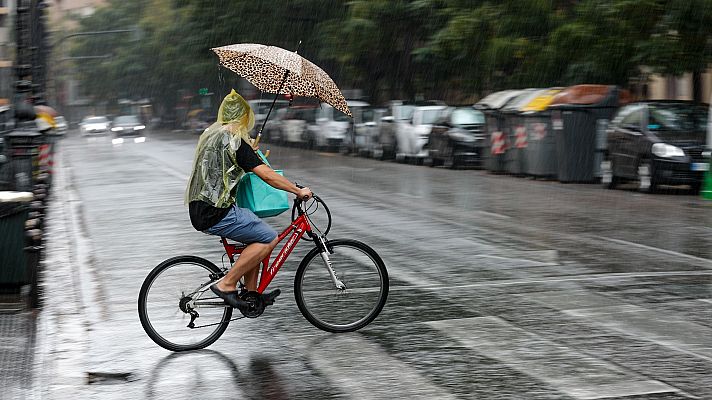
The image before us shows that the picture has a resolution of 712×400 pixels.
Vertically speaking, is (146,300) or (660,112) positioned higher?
(660,112)

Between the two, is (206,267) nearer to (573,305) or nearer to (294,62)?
(294,62)

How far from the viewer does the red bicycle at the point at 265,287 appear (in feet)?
24.8

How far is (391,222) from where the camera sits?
15867 mm

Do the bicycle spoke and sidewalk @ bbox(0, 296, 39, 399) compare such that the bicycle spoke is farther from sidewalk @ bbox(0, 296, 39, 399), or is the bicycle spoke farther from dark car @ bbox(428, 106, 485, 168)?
dark car @ bbox(428, 106, 485, 168)

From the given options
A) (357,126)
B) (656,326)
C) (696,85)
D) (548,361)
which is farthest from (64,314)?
(357,126)

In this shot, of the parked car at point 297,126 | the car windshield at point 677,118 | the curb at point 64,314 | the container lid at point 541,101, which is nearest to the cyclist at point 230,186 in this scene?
the curb at point 64,314

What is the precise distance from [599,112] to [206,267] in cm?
1702

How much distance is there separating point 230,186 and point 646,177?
13.8 m

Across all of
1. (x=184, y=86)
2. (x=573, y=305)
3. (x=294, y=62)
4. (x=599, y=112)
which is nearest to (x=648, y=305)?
(x=573, y=305)

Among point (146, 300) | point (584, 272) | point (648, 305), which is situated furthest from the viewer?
point (584, 272)

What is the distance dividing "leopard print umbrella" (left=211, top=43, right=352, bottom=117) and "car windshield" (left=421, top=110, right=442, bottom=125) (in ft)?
77.5

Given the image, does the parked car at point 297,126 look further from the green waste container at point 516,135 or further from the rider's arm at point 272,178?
the rider's arm at point 272,178

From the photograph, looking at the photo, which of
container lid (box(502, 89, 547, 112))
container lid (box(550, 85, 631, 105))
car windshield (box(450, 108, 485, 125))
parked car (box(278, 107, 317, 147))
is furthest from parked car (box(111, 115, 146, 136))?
container lid (box(550, 85, 631, 105))

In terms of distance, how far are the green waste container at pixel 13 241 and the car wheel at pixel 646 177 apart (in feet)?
41.6
